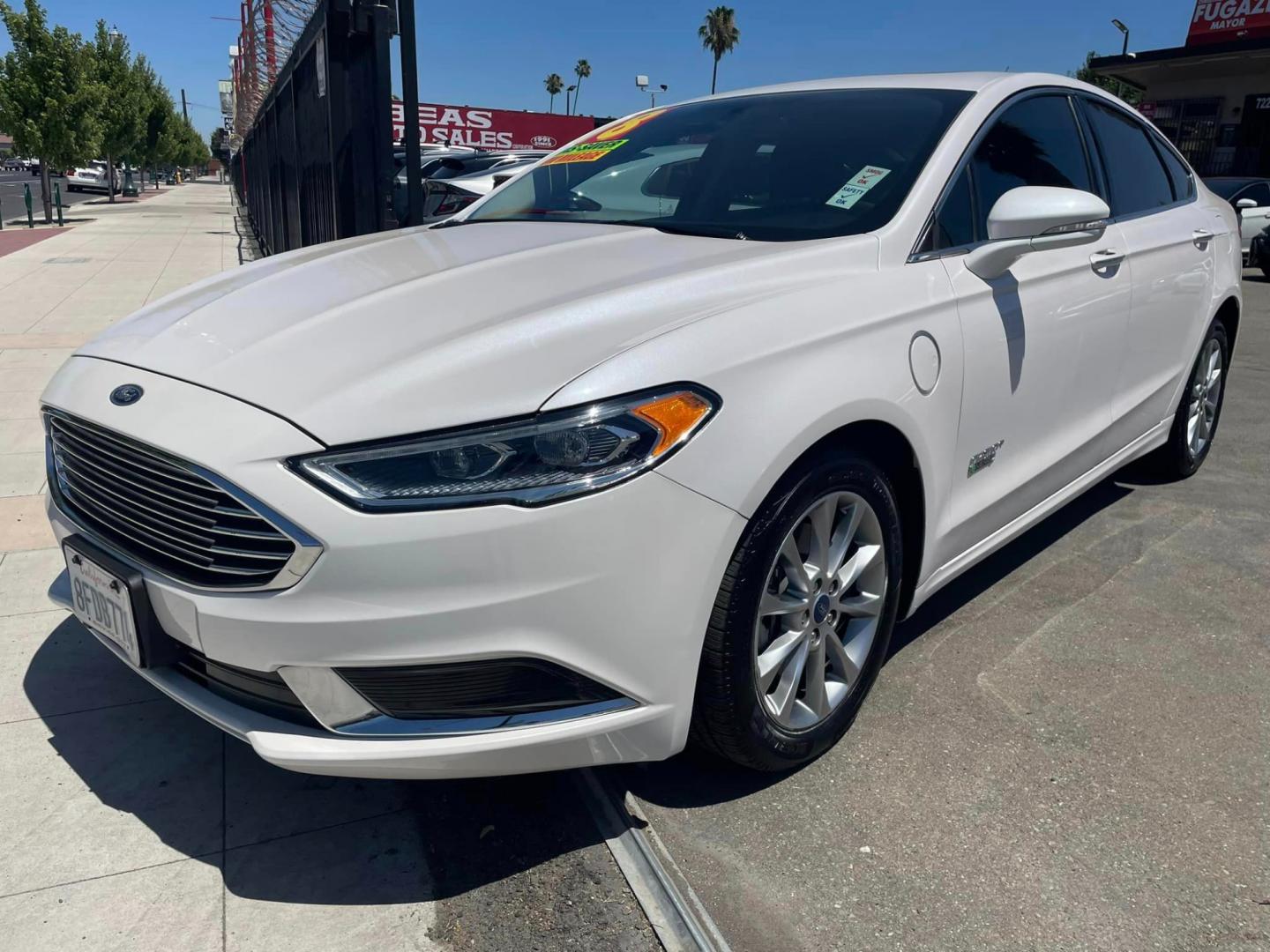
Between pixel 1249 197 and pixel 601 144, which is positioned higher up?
pixel 1249 197

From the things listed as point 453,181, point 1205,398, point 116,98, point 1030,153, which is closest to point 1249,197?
point 453,181

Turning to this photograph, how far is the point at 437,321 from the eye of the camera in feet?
6.96

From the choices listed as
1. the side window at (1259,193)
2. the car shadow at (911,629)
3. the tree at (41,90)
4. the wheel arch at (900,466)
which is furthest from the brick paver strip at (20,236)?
the side window at (1259,193)

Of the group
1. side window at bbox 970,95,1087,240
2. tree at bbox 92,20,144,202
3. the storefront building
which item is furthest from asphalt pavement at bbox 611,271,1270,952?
tree at bbox 92,20,144,202

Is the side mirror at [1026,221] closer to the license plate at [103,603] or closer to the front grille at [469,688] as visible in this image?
the front grille at [469,688]

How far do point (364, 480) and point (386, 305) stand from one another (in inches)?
23.7

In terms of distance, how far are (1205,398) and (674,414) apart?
3.69m

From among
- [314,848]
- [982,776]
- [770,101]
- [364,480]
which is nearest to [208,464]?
[364,480]

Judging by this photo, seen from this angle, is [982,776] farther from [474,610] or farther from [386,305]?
[386,305]

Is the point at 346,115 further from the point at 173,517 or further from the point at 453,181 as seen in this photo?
the point at 173,517

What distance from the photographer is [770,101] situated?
11.0 ft

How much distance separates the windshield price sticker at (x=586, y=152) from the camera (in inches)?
141

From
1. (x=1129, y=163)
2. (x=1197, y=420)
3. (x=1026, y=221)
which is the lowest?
(x=1197, y=420)

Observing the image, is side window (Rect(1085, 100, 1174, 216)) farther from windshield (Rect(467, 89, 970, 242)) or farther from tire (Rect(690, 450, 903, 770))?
tire (Rect(690, 450, 903, 770))
